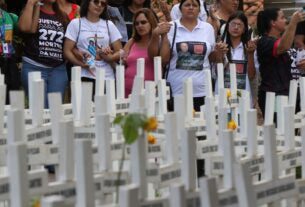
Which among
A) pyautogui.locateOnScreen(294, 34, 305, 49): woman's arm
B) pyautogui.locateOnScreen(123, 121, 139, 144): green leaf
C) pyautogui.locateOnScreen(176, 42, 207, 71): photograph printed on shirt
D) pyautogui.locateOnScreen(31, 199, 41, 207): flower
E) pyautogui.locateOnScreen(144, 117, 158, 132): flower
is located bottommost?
pyautogui.locateOnScreen(31, 199, 41, 207): flower

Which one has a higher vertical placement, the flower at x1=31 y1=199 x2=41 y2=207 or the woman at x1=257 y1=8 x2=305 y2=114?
the woman at x1=257 y1=8 x2=305 y2=114

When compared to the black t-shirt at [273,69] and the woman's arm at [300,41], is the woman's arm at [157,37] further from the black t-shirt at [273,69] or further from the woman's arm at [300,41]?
the woman's arm at [300,41]

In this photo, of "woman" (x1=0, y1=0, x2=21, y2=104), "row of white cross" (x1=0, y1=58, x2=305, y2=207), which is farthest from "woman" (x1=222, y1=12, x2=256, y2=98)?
"row of white cross" (x1=0, y1=58, x2=305, y2=207)

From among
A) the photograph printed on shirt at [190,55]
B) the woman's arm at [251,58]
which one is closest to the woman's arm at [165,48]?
the photograph printed on shirt at [190,55]

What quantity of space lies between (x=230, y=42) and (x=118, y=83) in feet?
7.96

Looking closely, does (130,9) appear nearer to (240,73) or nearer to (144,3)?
(144,3)

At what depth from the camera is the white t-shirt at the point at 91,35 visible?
8.90 metres

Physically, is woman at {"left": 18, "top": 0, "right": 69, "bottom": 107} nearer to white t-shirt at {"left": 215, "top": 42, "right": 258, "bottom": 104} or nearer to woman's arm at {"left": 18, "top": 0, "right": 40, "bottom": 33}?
woman's arm at {"left": 18, "top": 0, "right": 40, "bottom": 33}

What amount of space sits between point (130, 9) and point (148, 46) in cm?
106

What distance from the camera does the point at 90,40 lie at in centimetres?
895

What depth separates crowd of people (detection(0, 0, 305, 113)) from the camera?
28.6 feet

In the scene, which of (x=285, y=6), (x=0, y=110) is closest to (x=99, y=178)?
(x=0, y=110)

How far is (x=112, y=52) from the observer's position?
9.03 metres

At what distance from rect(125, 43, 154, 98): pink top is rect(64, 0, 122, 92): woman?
6.0 inches
